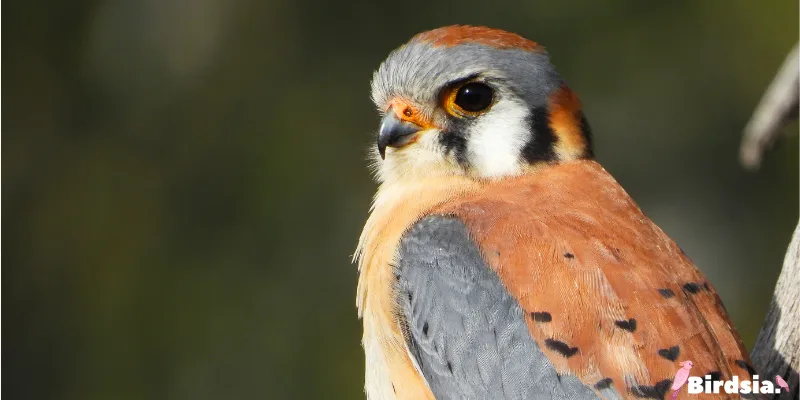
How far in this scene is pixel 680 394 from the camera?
279 centimetres

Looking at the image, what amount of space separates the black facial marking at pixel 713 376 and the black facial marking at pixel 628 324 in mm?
222

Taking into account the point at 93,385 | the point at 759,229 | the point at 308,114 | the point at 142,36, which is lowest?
the point at 93,385

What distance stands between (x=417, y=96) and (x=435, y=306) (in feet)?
2.69

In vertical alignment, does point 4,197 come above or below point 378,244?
below

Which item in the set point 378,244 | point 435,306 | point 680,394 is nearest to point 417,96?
point 378,244

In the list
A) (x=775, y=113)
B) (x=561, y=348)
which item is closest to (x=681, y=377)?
(x=561, y=348)

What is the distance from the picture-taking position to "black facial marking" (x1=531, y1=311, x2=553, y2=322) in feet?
9.67

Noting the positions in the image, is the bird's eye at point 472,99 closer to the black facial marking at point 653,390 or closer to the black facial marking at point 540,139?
the black facial marking at point 540,139

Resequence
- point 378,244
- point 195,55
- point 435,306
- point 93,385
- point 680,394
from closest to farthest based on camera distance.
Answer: point 680,394 < point 435,306 < point 378,244 < point 93,385 < point 195,55

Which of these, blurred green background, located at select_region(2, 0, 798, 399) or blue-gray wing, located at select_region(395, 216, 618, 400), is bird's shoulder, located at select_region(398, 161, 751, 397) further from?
blurred green background, located at select_region(2, 0, 798, 399)

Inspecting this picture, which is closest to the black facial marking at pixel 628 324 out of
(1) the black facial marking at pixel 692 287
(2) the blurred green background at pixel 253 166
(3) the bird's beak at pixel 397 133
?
(1) the black facial marking at pixel 692 287

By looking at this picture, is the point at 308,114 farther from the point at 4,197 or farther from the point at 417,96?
the point at 417,96

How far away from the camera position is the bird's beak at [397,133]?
11.9 feet

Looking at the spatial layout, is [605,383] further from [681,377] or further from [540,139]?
[540,139]
